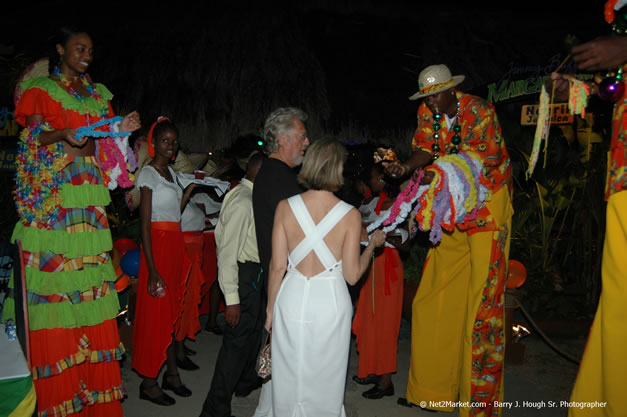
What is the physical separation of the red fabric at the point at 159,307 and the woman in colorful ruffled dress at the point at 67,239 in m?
0.78

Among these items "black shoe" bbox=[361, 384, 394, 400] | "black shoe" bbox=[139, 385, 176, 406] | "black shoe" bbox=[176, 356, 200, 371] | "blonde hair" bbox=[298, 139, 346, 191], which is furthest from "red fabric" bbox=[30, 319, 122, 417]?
"black shoe" bbox=[361, 384, 394, 400]

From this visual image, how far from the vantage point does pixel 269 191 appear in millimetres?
3246

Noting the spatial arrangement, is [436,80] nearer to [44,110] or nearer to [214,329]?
[44,110]

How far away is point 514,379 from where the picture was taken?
4.89m

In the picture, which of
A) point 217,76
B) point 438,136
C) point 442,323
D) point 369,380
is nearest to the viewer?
point 438,136

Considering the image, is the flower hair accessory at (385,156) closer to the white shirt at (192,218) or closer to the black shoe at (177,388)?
the white shirt at (192,218)

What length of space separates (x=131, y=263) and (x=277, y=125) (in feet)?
10.1

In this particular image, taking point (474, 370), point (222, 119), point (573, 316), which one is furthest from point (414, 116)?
point (474, 370)

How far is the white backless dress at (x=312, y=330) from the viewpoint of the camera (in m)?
2.77

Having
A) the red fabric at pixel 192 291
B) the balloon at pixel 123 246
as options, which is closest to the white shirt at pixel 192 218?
the red fabric at pixel 192 291

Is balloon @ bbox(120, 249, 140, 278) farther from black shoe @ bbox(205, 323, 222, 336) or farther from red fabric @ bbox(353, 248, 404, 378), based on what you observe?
red fabric @ bbox(353, 248, 404, 378)

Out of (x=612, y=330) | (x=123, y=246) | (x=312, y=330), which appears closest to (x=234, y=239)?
(x=312, y=330)

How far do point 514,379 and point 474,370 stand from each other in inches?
62.5

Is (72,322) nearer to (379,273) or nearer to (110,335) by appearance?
(110,335)
